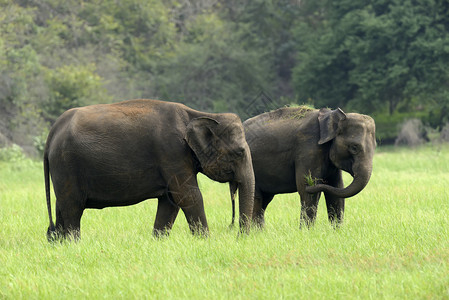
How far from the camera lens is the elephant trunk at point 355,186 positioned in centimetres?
874

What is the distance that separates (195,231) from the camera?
27.9ft

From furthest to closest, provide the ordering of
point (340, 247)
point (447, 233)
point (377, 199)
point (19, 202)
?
point (19, 202)
point (377, 199)
point (447, 233)
point (340, 247)

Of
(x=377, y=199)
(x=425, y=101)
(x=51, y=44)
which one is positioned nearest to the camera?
(x=377, y=199)

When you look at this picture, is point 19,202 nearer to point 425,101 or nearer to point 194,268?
point 194,268

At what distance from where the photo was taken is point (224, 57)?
44.2 m

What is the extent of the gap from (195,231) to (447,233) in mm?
2870

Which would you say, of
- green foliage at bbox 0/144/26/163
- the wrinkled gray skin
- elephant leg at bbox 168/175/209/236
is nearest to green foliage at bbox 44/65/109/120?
green foliage at bbox 0/144/26/163

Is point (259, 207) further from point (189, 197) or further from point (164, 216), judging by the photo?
point (189, 197)

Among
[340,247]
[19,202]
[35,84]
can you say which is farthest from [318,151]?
[35,84]

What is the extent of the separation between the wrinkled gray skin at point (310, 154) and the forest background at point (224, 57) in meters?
15.7

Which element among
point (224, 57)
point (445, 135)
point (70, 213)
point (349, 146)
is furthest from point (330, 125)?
point (224, 57)

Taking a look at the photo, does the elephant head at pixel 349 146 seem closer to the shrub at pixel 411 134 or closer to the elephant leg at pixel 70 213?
the elephant leg at pixel 70 213

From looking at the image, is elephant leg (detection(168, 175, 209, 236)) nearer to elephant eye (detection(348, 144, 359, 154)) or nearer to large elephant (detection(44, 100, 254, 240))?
A: large elephant (detection(44, 100, 254, 240))

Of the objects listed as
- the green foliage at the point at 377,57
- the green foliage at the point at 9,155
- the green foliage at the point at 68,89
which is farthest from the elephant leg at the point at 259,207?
the green foliage at the point at 68,89
